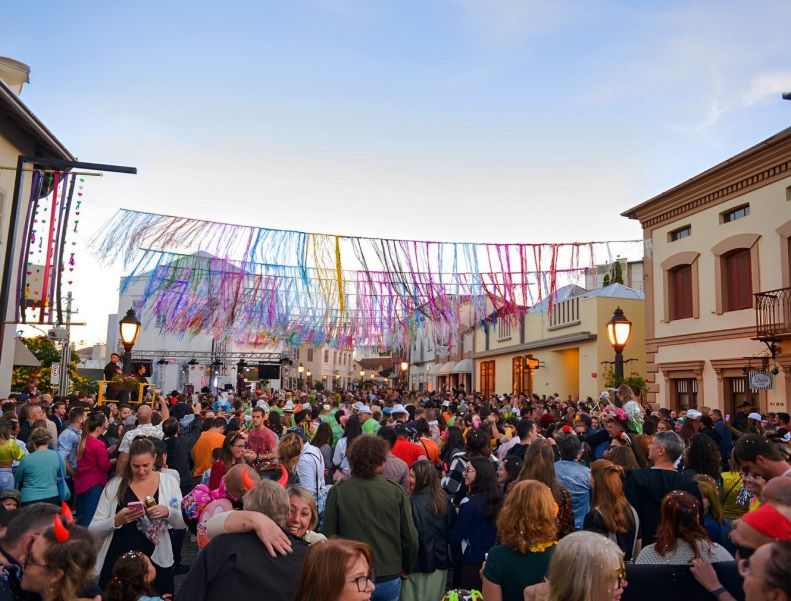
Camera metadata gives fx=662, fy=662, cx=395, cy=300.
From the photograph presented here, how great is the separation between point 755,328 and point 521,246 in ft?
24.3

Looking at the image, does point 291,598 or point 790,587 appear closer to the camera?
point 790,587

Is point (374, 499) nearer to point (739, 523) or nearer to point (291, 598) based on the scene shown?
point (291, 598)

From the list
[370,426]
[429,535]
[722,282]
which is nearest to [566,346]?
[722,282]

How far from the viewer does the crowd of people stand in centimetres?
283

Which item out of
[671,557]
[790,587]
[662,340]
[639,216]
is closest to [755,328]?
[662,340]

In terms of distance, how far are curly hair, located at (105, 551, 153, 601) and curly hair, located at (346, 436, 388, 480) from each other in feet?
6.10

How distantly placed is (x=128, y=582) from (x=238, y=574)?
658mm

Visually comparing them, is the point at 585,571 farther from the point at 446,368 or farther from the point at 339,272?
the point at 446,368

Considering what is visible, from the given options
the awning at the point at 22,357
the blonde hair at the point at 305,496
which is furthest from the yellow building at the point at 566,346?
the blonde hair at the point at 305,496

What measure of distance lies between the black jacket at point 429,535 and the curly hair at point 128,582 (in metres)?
2.54

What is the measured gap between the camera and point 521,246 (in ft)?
55.5

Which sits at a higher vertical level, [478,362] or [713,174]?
[713,174]

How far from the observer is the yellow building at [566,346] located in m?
28.5

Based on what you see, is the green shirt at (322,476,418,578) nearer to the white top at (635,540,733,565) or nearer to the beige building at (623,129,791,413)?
the white top at (635,540,733,565)
